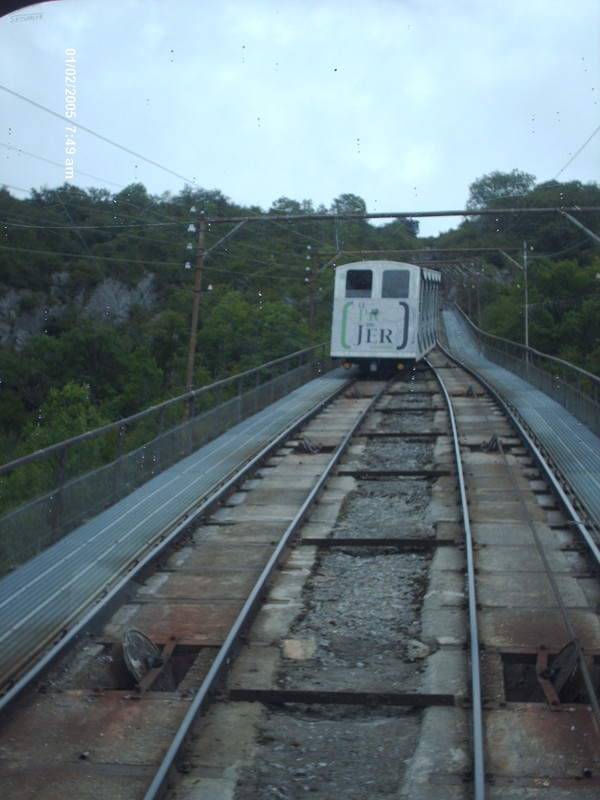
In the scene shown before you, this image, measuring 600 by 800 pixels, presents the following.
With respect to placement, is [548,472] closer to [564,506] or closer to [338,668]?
[564,506]

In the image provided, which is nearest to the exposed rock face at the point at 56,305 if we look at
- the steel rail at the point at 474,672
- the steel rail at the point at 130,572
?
the steel rail at the point at 130,572

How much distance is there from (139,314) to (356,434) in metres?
59.3

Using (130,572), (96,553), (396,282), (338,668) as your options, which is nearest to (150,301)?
(396,282)

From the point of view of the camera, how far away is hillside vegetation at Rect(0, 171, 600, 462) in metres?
60.8

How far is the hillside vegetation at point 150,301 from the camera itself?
60781 millimetres

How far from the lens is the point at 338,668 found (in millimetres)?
7855

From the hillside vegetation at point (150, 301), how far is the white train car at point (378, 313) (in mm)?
→ 22929

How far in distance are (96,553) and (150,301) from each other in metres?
70.9

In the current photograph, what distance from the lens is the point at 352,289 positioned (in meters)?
30.5

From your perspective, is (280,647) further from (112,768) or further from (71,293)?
(71,293)

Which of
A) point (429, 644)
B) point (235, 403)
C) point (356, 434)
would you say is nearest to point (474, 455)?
point (356, 434)

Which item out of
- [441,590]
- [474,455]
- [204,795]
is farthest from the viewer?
[474,455]

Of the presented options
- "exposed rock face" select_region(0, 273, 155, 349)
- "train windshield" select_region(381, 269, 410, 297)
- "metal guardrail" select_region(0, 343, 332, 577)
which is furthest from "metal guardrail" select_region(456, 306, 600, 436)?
"exposed rock face" select_region(0, 273, 155, 349)

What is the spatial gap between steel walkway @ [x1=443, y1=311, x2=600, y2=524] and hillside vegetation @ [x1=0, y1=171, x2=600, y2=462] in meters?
27.8
